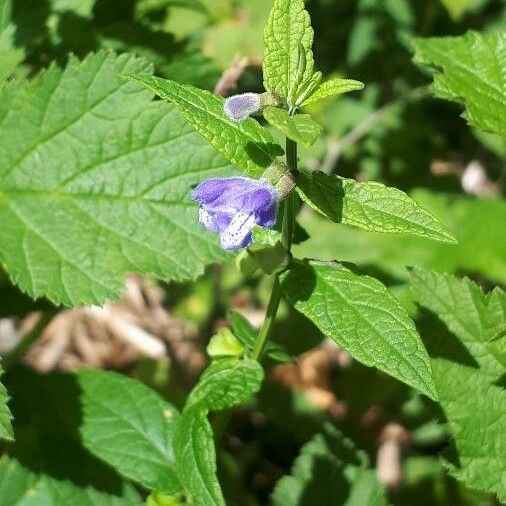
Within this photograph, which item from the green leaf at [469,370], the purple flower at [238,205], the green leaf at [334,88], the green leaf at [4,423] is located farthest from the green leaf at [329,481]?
the green leaf at [334,88]

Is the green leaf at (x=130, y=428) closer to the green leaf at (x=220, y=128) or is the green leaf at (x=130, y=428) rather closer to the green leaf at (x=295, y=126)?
the green leaf at (x=220, y=128)

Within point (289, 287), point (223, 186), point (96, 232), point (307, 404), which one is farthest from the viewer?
point (307, 404)

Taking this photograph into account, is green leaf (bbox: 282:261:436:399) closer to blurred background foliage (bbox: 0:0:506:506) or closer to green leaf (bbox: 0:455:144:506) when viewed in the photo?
blurred background foliage (bbox: 0:0:506:506)

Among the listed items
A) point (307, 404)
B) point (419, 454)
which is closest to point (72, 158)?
point (307, 404)

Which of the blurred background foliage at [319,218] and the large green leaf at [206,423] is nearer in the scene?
the large green leaf at [206,423]

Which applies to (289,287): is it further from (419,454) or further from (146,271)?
(419,454)

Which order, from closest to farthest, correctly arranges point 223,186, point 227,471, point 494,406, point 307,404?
point 223,186 → point 494,406 → point 227,471 → point 307,404

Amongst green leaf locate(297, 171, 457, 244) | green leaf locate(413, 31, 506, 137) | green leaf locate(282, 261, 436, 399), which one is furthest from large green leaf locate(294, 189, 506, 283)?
green leaf locate(297, 171, 457, 244)
